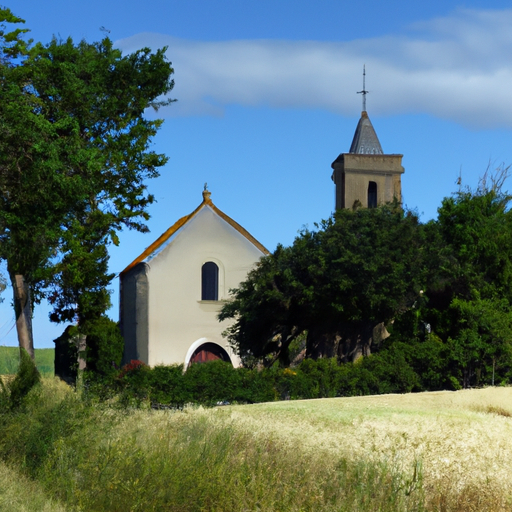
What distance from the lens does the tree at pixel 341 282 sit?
85.9ft

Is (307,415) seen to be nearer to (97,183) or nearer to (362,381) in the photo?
(362,381)

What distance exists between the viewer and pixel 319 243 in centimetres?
2814

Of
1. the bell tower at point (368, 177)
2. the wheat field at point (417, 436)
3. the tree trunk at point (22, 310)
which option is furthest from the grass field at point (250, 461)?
the bell tower at point (368, 177)

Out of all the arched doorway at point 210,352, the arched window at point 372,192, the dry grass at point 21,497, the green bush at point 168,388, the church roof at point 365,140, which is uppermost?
the church roof at point 365,140

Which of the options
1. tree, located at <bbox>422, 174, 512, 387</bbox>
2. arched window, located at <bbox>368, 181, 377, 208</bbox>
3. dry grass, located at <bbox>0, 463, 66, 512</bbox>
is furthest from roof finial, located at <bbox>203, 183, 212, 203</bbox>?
dry grass, located at <bbox>0, 463, 66, 512</bbox>

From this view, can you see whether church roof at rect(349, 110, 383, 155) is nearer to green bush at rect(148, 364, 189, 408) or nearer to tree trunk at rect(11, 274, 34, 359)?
tree trunk at rect(11, 274, 34, 359)

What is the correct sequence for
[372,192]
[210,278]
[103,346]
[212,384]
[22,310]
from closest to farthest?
[212,384], [22,310], [103,346], [210,278], [372,192]

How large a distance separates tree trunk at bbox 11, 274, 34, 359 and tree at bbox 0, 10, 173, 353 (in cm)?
3

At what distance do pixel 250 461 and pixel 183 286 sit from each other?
27299 mm

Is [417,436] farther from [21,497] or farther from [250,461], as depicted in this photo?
[21,497]

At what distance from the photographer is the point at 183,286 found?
123ft

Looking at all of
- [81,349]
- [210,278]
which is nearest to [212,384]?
[81,349]

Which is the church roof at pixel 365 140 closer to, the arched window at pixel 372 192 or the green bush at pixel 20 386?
the arched window at pixel 372 192

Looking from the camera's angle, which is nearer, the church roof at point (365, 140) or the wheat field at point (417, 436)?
the wheat field at point (417, 436)
